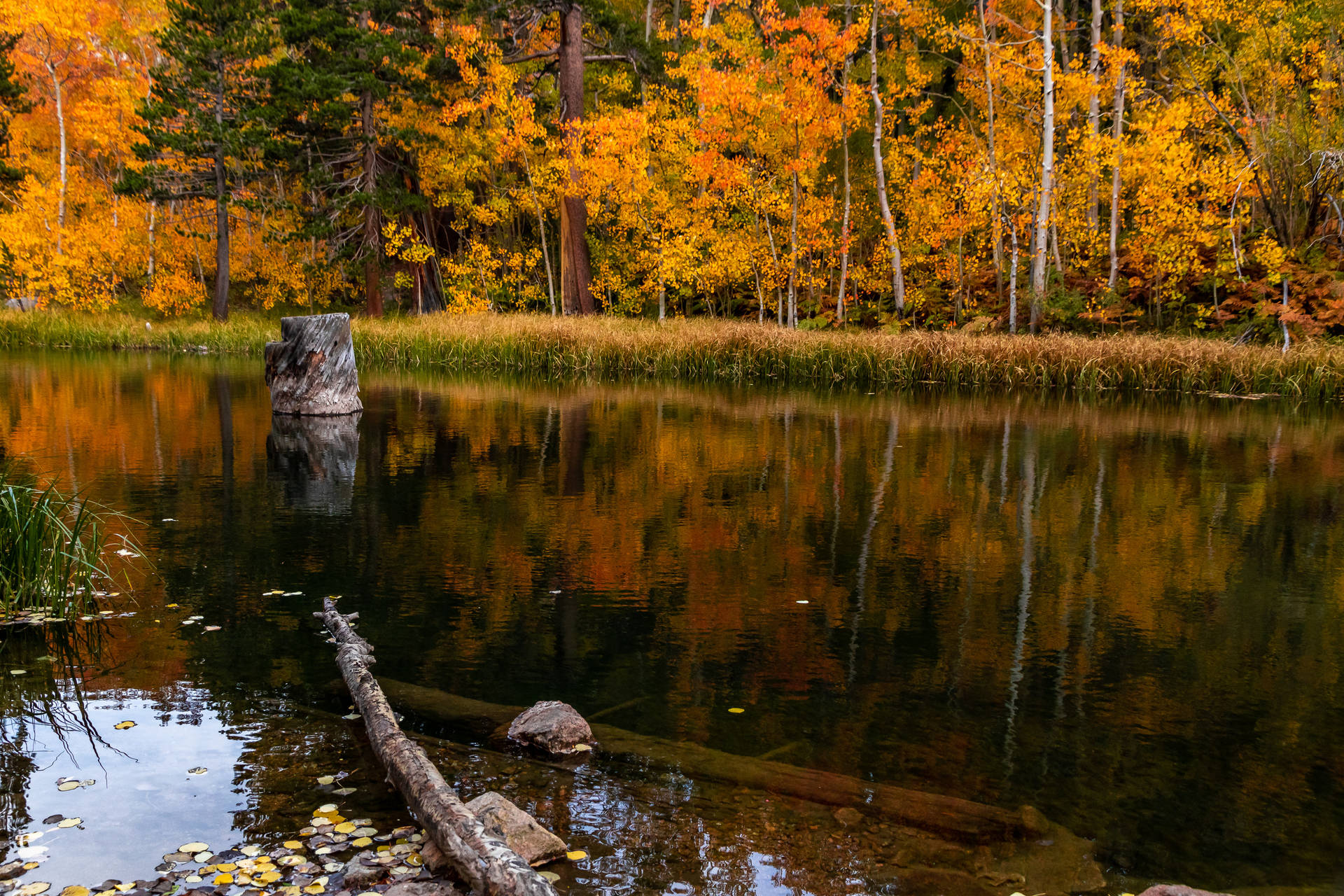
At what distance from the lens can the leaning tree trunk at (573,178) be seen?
26.5 m

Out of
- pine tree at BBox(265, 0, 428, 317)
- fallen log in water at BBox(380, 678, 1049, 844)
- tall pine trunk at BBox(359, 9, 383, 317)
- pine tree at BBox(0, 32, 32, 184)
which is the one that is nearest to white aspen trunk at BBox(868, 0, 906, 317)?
pine tree at BBox(265, 0, 428, 317)

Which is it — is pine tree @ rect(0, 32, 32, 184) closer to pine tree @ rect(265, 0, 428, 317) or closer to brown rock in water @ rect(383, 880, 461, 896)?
pine tree @ rect(265, 0, 428, 317)

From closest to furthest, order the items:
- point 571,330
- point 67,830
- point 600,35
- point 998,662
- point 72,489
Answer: point 67,830 → point 998,662 → point 72,489 → point 571,330 → point 600,35

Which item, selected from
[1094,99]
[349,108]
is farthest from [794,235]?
[349,108]

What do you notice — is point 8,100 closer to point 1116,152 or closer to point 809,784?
point 1116,152

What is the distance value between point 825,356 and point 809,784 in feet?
55.1

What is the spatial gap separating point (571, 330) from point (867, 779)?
18969 millimetres

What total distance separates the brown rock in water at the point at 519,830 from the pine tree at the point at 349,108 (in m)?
26.1

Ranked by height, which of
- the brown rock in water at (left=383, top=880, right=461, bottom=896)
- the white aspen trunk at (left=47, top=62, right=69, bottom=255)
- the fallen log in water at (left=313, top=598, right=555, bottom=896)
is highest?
the white aspen trunk at (left=47, top=62, right=69, bottom=255)

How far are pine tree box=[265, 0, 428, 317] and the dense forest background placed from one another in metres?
0.12

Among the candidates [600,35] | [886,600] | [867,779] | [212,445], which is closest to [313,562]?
[886,600]

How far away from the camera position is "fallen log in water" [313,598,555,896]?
2.56 metres

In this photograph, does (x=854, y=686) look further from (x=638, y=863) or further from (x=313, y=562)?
(x=313, y=562)

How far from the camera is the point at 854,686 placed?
4484 millimetres
